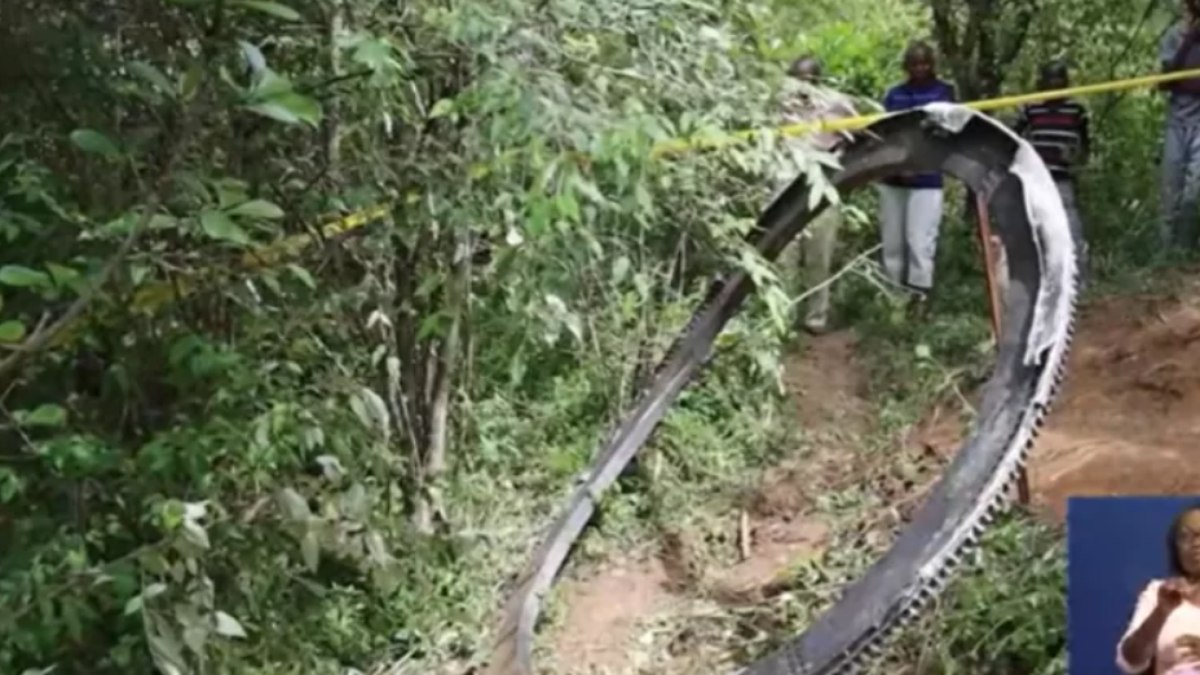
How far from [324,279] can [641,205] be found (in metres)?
1.05

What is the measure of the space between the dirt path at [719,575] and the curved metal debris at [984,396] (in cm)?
27

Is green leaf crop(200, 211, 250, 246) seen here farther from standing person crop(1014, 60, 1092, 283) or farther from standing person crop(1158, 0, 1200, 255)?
standing person crop(1158, 0, 1200, 255)

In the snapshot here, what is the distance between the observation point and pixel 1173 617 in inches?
128

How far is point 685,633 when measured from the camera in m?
5.35

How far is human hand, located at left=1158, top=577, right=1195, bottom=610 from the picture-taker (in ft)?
10.6

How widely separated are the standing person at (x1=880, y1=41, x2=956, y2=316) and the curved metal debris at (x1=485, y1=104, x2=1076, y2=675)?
196 cm

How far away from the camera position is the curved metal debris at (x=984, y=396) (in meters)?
3.71

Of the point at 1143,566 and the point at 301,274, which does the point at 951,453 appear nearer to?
the point at 1143,566

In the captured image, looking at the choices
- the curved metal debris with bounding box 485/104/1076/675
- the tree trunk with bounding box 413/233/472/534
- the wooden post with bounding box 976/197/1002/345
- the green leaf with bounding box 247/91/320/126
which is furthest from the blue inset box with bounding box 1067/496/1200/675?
the tree trunk with bounding box 413/233/472/534

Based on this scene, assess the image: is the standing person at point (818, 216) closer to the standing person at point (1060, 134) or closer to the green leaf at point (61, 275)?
the standing person at point (1060, 134)

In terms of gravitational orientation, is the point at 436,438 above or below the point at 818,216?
below

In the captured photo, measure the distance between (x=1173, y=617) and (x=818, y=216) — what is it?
3.18m

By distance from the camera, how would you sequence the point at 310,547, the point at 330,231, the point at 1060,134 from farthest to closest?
the point at 1060,134
the point at 330,231
the point at 310,547

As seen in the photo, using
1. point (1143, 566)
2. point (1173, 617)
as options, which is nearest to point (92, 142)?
point (1143, 566)
